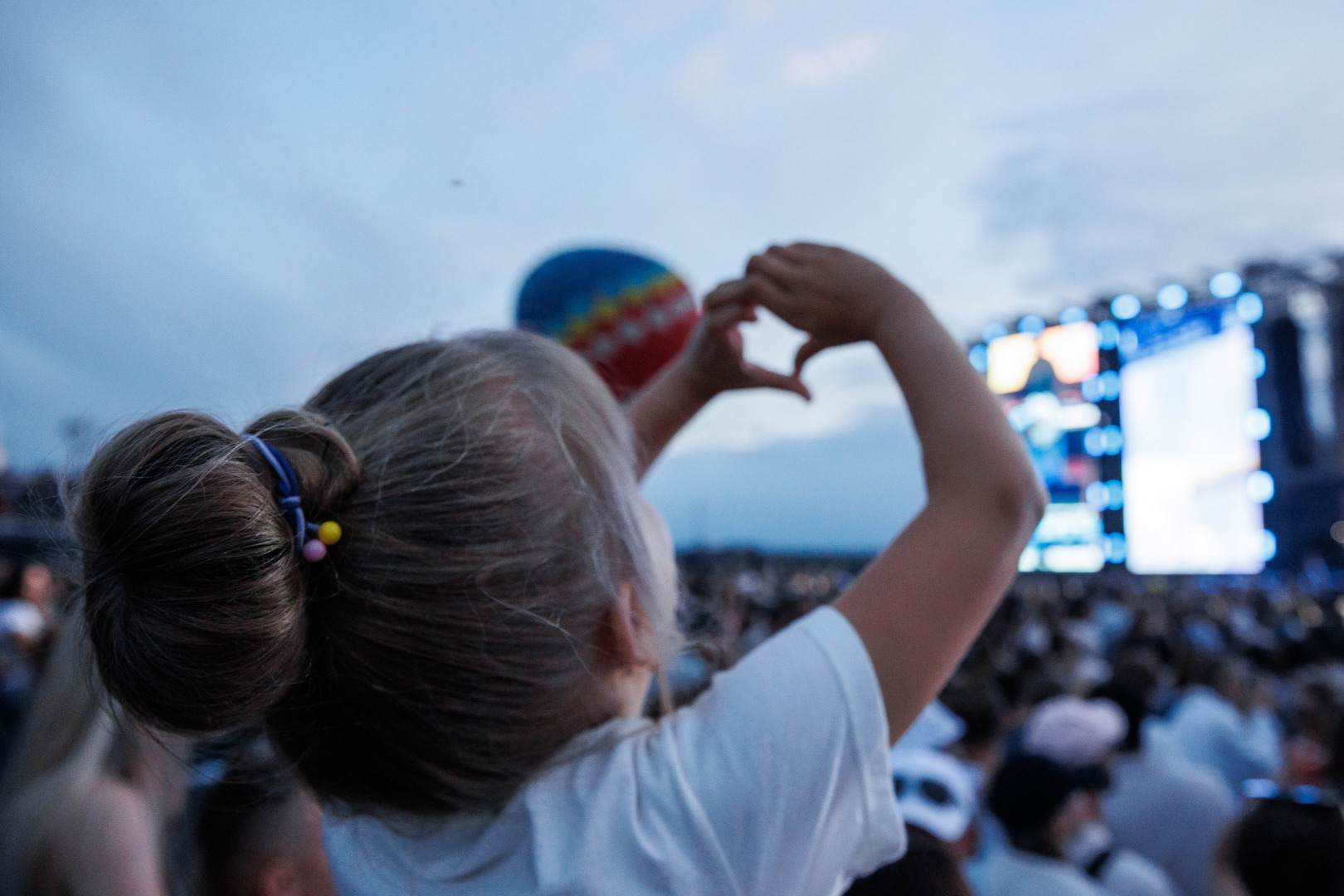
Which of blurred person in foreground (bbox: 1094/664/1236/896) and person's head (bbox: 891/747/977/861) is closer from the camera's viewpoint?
person's head (bbox: 891/747/977/861)

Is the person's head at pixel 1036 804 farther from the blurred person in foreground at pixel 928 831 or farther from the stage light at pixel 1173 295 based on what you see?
the stage light at pixel 1173 295

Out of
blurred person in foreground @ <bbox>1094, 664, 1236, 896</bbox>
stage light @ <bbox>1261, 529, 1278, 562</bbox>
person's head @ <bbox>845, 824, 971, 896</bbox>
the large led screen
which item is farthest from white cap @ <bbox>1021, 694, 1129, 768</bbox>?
stage light @ <bbox>1261, 529, 1278, 562</bbox>

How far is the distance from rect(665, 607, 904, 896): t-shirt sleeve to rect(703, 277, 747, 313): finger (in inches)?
17.4

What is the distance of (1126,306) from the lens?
1346cm

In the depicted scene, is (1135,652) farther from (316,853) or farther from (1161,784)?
(316,853)

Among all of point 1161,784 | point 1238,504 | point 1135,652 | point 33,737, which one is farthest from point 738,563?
point 33,737

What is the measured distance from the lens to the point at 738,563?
24312 millimetres

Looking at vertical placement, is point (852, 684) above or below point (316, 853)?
above

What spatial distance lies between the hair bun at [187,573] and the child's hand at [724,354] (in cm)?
55

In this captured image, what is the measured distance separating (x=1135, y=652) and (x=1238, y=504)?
8825 millimetres

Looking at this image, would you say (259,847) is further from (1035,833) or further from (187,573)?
(1035,833)

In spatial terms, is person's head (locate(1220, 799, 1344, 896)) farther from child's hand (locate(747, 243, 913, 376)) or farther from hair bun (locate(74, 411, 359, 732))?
hair bun (locate(74, 411, 359, 732))

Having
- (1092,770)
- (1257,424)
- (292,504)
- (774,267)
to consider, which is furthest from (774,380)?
(1257,424)

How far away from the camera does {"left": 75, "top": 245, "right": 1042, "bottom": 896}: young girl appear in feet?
2.15
